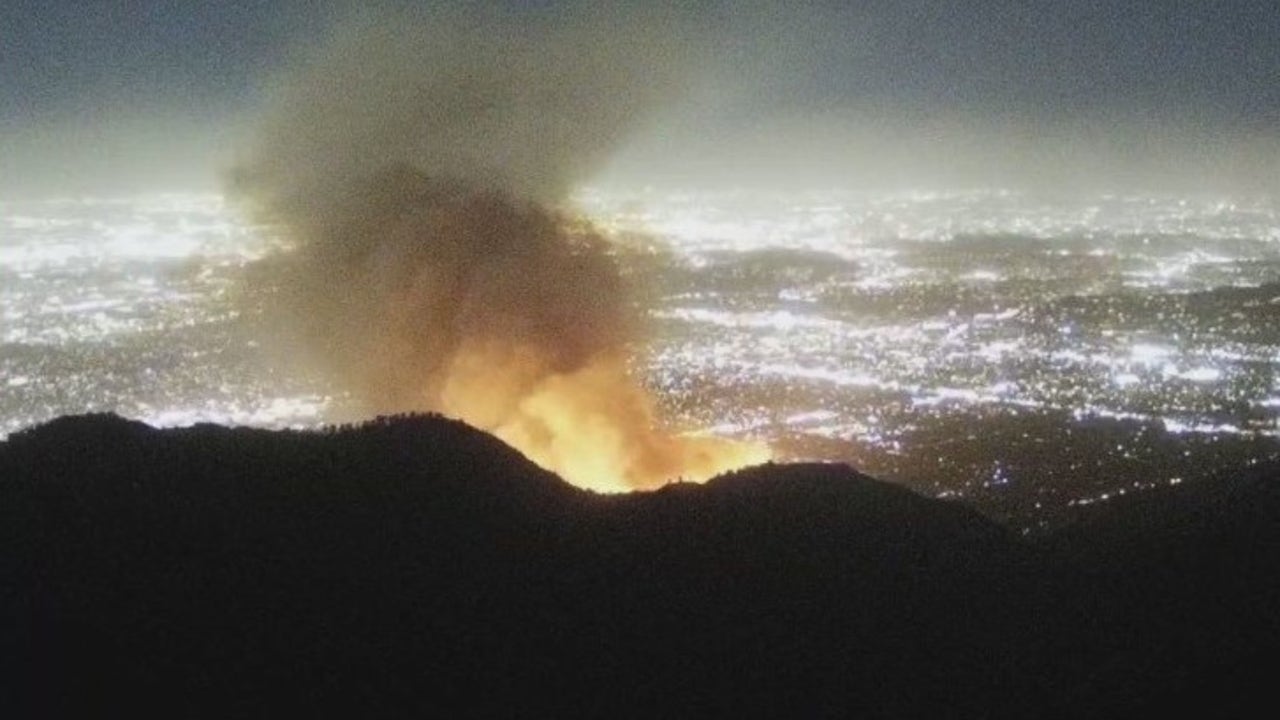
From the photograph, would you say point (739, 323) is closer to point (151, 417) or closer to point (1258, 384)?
point (1258, 384)

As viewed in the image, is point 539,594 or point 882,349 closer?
point 539,594

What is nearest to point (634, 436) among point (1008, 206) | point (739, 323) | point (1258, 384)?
point (1258, 384)

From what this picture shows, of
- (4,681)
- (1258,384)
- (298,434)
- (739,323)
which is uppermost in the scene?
(739,323)

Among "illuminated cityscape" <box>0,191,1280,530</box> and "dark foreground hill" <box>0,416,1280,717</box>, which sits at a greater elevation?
"illuminated cityscape" <box>0,191,1280,530</box>

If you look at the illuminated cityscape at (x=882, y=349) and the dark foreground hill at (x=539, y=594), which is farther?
the illuminated cityscape at (x=882, y=349)

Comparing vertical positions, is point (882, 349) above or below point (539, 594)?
above

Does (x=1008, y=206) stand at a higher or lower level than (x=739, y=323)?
higher

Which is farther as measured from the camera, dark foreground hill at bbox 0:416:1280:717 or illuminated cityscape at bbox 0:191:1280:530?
illuminated cityscape at bbox 0:191:1280:530

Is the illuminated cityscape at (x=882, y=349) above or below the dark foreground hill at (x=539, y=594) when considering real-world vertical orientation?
above
